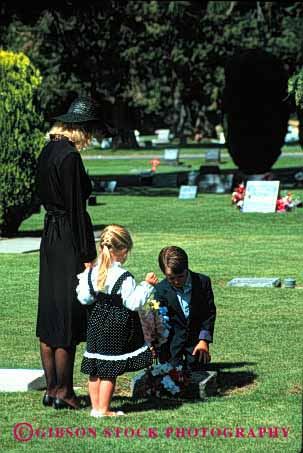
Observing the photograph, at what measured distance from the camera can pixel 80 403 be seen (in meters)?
8.69

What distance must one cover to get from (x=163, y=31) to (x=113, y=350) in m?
63.7

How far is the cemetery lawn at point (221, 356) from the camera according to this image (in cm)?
749

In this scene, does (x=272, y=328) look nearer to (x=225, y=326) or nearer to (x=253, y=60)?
(x=225, y=326)

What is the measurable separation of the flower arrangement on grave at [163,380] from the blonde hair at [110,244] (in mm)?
1020

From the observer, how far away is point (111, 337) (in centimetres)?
823

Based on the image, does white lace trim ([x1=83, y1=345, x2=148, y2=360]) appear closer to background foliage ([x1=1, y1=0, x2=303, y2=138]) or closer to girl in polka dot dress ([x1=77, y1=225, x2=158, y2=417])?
girl in polka dot dress ([x1=77, y1=225, x2=158, y2=417])

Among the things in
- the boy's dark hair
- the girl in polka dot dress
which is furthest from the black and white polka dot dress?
the boy's dark hair

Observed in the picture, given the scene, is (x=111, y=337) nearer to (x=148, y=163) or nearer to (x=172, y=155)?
(x=172, y=155)

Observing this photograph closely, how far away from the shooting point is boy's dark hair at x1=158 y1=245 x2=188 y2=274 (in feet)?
29.7

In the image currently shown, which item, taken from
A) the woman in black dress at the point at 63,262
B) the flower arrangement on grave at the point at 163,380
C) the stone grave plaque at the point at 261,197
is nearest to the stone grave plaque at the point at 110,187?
the stone grave plaque at the point at 261,197

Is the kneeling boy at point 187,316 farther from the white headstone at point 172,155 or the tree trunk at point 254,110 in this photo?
the white headstone at point 172,155

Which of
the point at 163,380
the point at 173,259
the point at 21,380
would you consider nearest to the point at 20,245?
the point at 21,380

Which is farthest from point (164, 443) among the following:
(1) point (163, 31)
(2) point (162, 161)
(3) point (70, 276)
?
(1) point (163, 31)

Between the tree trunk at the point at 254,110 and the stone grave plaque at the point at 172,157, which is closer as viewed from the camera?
the tree trunk at the point at 254,110
